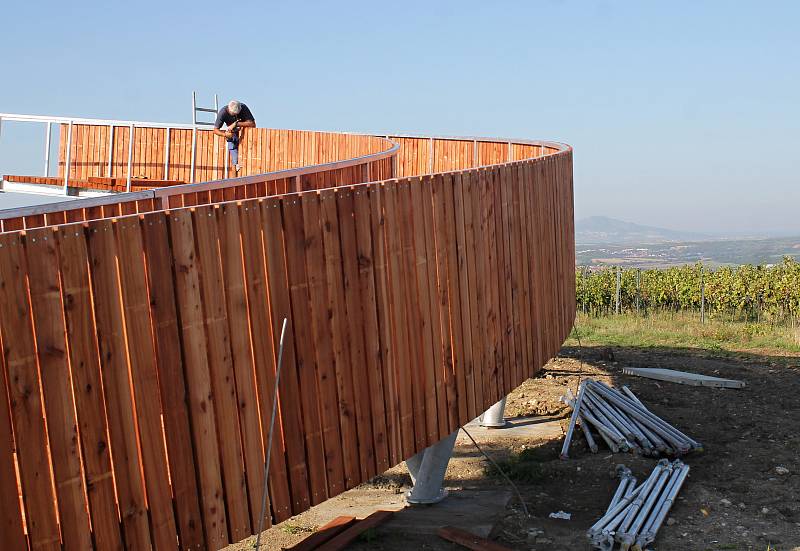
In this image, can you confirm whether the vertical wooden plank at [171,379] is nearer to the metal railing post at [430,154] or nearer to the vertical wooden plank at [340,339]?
the vertical wooden plank at [340,339]

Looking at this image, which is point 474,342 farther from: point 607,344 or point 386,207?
point 607,344

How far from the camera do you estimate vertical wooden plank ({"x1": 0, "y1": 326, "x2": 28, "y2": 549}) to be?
3766mm

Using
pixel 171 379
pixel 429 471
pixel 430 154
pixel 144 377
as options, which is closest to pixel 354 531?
pixel 429 471

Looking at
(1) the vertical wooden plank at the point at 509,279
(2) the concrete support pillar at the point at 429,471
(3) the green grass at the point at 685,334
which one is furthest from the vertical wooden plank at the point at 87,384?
(3) the green grass at the point at 685,334

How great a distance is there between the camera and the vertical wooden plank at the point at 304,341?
5129 millimetres

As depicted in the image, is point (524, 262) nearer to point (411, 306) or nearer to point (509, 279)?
point (509, 279)

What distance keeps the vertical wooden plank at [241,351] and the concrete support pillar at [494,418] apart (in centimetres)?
823

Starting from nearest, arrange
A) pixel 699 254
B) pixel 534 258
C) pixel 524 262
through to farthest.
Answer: pixel 524 262
pixel 534 258
pixel 699 254

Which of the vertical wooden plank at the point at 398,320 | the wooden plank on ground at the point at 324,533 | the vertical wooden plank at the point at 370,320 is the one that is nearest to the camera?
the vertical wooden plank at the point at 370,320

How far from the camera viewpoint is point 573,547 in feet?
27.3

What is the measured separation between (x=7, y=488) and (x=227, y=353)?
4.09 feet

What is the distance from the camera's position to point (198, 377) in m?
4.61

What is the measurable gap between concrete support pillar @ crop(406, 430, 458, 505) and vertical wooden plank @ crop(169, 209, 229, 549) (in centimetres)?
416

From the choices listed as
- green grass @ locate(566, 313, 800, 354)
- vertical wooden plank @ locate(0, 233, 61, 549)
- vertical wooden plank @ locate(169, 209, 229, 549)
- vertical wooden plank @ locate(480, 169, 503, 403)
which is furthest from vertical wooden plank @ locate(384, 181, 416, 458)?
green grass @ locate(566, 313, 800, 354)
